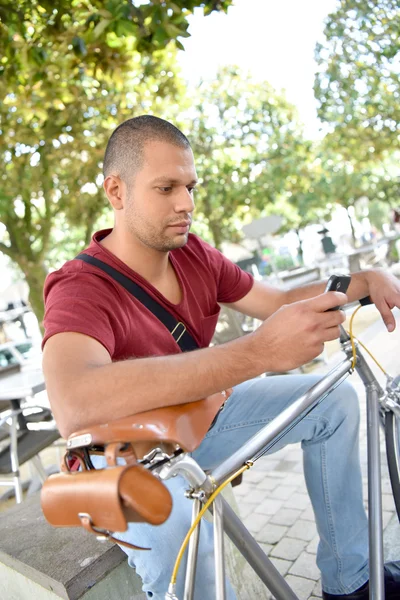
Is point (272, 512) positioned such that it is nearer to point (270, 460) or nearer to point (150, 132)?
point (270, 460)

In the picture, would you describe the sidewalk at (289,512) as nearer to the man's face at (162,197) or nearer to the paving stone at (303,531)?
the paving stone at (303,531)

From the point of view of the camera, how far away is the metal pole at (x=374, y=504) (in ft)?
5.89

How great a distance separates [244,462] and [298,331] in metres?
0.34

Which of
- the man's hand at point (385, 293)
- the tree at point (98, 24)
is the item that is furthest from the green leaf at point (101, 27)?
the man's hand at point (385, 293)

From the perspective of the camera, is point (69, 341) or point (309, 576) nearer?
point (69, 341)

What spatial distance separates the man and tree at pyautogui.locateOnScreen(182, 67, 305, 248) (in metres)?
16.3

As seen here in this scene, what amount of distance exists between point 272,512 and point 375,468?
1883 millimetres

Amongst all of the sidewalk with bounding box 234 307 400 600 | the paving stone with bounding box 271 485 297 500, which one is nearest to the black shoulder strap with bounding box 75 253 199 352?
the sidewalk with bounding box 234 307 400 600

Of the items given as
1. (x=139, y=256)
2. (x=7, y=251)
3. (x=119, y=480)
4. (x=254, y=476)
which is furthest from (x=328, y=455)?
(x=7, y=251)

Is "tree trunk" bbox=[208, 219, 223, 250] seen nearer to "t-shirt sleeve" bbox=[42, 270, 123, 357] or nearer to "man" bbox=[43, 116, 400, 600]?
"man" bbox=[43, 116, 400, 600]

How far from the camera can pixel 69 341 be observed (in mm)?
1581

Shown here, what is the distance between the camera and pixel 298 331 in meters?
1.46

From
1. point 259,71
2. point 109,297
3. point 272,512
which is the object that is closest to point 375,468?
point 109,297

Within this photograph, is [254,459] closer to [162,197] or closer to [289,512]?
[162,197]
